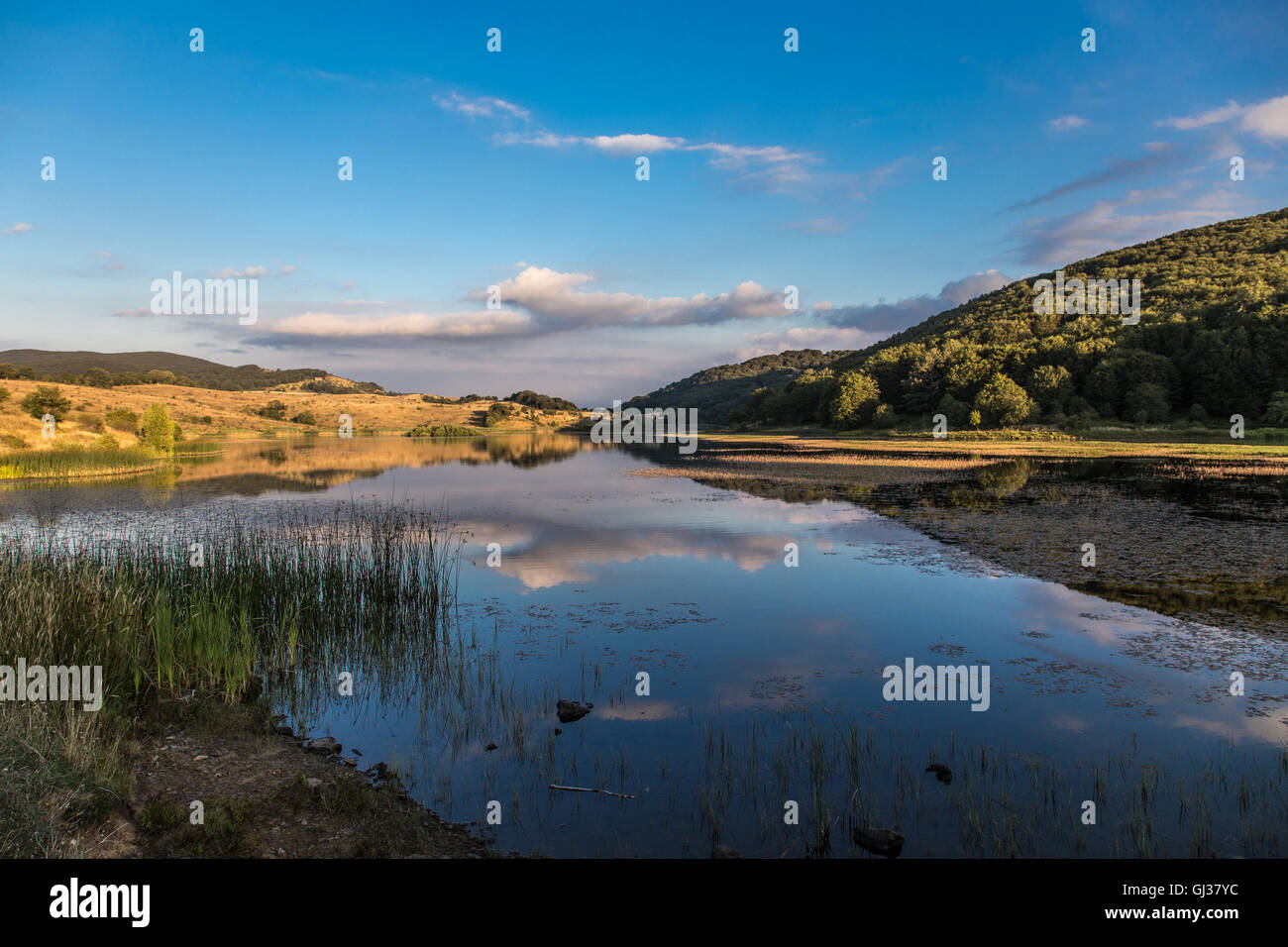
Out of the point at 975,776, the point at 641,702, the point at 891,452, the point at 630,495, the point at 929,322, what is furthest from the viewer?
the point at 929,322

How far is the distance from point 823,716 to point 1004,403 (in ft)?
299

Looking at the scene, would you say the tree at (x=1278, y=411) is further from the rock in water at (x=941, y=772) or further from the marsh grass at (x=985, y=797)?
the rock in water at (x=941, y=772)

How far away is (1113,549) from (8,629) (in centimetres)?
2128

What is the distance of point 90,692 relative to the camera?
24.7 feet

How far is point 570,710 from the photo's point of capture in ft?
26.8

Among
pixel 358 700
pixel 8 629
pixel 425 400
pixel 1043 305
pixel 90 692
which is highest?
pixel 1043 305

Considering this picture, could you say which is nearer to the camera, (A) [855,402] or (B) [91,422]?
(B) [91,422]

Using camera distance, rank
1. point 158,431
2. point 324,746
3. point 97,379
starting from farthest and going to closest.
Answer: point 97,379 → point 158,431 → point 324,746

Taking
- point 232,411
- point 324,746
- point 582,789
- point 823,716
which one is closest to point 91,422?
point 232,411

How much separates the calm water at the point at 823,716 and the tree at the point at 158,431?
149 feet

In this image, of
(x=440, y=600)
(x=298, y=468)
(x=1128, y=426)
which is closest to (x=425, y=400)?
(x=298, y=468)

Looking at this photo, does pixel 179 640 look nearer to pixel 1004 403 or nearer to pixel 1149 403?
pixel 1004 403
